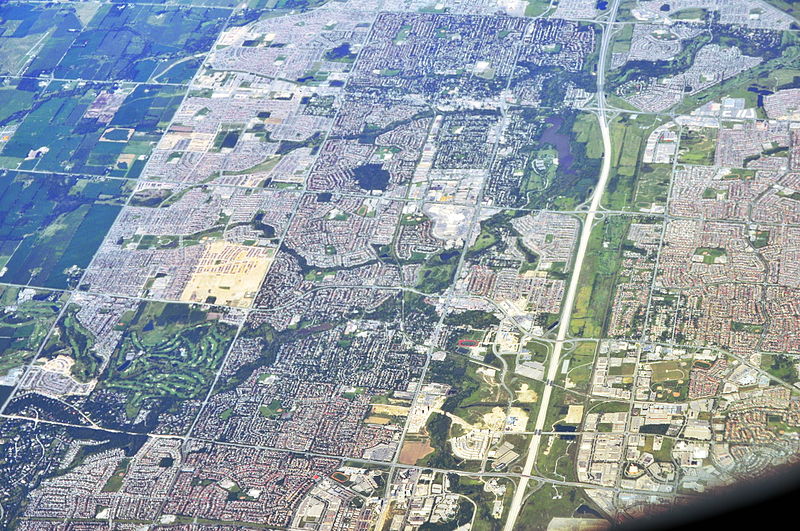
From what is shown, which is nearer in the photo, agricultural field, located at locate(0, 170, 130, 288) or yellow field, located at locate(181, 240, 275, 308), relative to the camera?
yellow field, located at locate(181, 240, 275, 308)

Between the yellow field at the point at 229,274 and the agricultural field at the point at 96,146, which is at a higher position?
the agricultural field at the point at 96,146

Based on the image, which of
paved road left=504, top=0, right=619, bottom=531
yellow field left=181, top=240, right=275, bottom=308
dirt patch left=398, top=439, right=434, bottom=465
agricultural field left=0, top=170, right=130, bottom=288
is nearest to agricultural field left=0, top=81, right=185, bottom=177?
agricultural field left=0, top=170, right=130, bottom=288

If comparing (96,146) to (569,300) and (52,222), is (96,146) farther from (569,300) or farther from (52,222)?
(569,300)

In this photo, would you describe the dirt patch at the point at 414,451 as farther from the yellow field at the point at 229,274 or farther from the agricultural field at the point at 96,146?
the agricultural field at the point at 96,146

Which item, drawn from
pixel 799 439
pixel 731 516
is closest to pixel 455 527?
pixel 731 516

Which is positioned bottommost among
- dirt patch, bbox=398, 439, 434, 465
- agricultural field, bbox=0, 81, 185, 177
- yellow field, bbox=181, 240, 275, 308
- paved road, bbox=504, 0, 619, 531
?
paved road, bbox=504, 0, 619, 531

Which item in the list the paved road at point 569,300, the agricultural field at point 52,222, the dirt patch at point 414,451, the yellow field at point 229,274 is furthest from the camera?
the agricultural field at point 52,222

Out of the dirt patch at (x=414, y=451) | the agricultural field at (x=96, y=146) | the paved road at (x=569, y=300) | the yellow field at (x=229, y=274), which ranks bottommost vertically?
the paved road at (x=569, y=300)

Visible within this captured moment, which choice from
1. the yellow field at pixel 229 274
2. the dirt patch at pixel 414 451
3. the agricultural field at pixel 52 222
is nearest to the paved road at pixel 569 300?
the dirt patch at pixel 414 451

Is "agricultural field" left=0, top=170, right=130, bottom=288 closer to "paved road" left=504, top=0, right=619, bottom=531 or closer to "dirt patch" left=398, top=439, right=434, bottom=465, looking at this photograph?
"dirt patch" left=398, top=439, right=434, bottom=465
